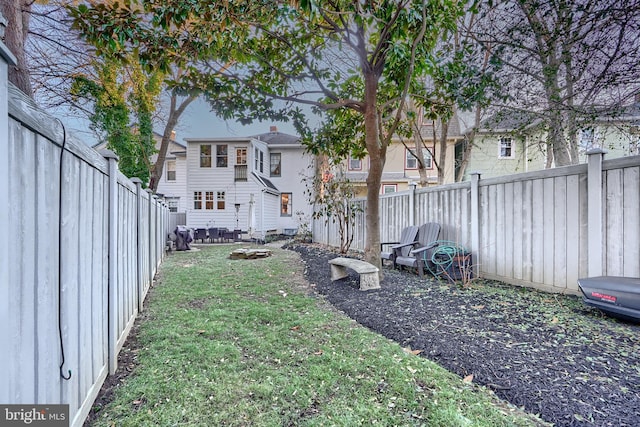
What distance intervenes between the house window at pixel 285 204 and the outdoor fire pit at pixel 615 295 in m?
16.4

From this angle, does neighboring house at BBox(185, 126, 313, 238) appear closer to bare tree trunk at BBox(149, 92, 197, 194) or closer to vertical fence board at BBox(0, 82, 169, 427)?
bare tree trunk at BBox(149, 92, 197, 194)

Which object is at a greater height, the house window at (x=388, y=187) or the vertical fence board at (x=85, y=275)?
the house window at (x=388, y=187)

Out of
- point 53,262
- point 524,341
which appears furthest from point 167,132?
point 524,341

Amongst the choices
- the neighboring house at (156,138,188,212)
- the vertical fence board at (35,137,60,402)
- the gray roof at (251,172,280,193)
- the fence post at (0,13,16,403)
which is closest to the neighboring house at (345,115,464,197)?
the gray roof at (251,172,280,193)

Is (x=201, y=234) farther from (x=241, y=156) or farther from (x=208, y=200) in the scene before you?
(x=241, y=156)

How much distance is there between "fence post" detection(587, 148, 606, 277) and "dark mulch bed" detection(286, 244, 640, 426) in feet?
1.75

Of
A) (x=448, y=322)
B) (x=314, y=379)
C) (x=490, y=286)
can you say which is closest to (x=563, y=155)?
(x=490, y=286)

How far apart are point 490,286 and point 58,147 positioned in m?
5.36

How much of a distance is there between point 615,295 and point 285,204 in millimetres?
16933

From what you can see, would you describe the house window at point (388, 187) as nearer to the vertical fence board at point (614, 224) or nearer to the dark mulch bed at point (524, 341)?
the dark mulch bed at point (524, 341)

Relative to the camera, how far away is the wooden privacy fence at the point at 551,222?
373 centimetres

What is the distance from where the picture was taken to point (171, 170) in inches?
814

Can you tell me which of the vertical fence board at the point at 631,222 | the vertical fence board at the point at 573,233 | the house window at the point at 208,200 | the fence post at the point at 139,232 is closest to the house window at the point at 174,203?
the house window at the point at 208,200

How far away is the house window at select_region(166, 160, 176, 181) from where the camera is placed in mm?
20578
